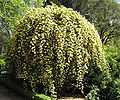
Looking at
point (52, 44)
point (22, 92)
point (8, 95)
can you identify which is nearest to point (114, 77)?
point (52, 44)

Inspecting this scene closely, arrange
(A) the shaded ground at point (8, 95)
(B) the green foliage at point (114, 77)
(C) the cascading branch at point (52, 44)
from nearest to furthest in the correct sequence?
(C) the cascading branch at point (52, 44) → (B) the green foliage at point (114, 77) → (A) the shaded ground at point (8, 95)

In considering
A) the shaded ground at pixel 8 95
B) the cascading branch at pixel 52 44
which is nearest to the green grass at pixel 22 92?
the shaded ground at pixel 8 95

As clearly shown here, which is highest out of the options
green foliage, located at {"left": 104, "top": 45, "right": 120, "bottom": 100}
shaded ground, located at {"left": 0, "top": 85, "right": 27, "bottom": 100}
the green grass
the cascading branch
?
the cascading branch

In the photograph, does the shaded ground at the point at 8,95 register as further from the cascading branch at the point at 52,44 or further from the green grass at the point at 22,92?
the cascading branch at the point at 52,44

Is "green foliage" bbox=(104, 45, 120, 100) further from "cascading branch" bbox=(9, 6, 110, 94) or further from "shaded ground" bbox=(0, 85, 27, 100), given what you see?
"shaded ground" bbox=(0, 85, 27, 100)

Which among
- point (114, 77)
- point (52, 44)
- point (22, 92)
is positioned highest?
point (52, 44)

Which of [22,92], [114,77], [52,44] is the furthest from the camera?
[22,92]

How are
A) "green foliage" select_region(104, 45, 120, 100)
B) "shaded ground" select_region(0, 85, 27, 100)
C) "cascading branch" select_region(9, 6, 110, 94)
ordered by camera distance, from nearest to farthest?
"cascading branch" select_region(9, 6, 110, 94)
"green foliage" select_region(104, 45, 120, 100)
"shaded ground" select_region(0, 85, 27, 100)

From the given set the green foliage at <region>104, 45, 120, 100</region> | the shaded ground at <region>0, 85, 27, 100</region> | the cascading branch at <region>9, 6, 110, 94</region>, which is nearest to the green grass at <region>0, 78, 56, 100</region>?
the shaded ground at <region>0, 85, 27, 100</region>

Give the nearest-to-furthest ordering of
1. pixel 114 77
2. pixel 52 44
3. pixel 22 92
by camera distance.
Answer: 1. pixel 52 44
2. pixel 114 77
3. pixel 22 92

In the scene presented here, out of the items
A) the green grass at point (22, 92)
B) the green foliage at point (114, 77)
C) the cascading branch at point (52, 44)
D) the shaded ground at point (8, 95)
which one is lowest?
the shaded ground at point (8, 95)

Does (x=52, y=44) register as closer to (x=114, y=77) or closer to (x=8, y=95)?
(x=114, y=77)

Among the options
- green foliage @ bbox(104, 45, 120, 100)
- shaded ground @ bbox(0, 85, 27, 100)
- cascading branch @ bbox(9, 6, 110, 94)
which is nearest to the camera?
cascading branch @ bbox(9, 6, 110, 94)

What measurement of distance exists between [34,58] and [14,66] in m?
1.51
